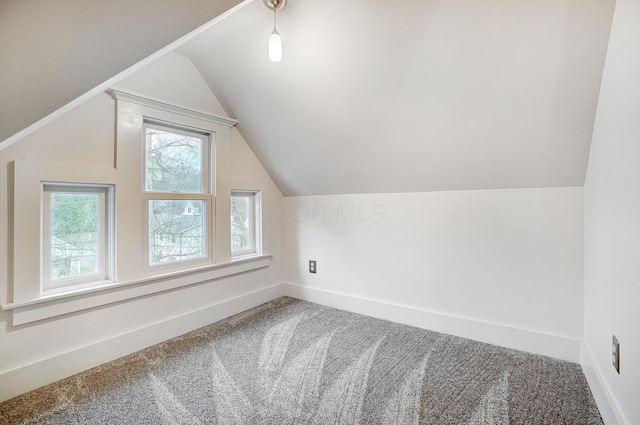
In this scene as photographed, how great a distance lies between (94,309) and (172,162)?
1.18 m

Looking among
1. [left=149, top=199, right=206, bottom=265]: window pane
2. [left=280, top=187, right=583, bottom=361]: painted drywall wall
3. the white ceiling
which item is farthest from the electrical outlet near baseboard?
[left=149, top=199, right=206, bottom=265]: window pane

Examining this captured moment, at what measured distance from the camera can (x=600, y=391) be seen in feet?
4.81

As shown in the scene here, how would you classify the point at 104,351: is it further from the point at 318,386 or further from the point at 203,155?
the point at 203,155

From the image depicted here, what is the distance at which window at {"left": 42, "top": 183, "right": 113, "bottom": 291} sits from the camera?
1768mm

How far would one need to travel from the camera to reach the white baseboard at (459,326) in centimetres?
193

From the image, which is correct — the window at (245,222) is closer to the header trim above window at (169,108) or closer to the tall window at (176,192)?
the tall window at (176,192)

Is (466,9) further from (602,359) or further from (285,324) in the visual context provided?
(285,324)

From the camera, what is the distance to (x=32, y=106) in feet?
2.55

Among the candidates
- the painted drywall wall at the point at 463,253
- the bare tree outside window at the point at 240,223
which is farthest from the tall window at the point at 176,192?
the painted drywall wall at the point at 463,253

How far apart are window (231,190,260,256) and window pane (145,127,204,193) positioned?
473 millimetres

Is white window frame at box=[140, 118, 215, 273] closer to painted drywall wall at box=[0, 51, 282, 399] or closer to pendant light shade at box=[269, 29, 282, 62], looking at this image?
painted drywall wall at box=[0, 51, 282, 399]

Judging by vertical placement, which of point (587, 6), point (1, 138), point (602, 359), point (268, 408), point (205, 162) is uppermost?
point (587, 6)

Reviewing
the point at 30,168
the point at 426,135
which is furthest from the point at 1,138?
the point at 426,135

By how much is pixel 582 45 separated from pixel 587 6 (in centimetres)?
17
